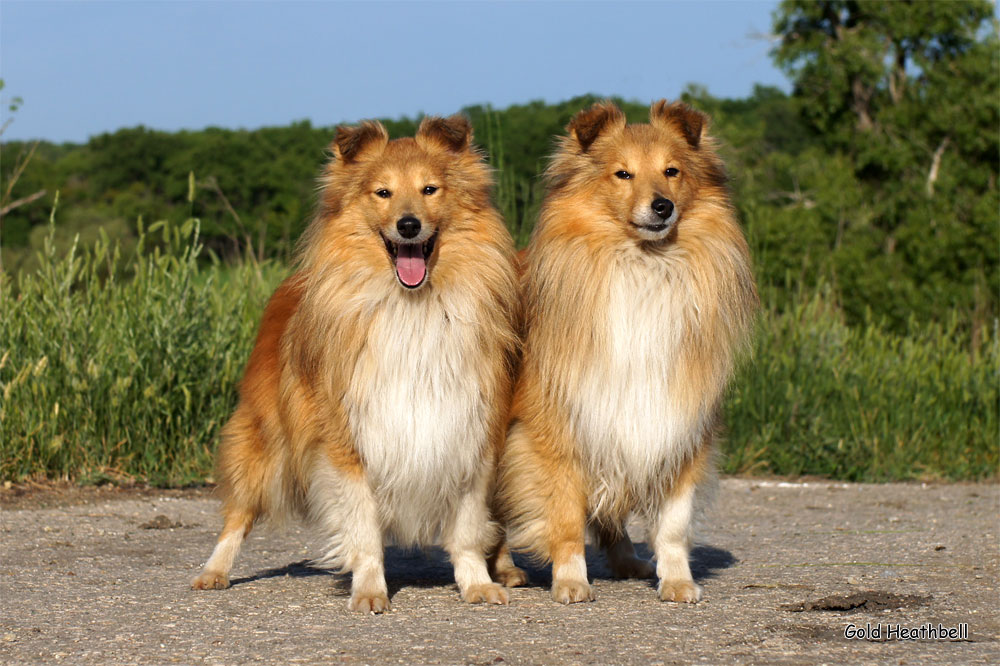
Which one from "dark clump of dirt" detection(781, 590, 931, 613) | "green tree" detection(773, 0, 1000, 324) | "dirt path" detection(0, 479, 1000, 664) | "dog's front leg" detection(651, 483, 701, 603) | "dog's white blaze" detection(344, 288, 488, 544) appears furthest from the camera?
"green tree" detection(773, 0, 1000, 324)

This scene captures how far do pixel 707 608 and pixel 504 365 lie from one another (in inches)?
51.6

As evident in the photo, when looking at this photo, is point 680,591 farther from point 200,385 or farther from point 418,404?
point 200,385

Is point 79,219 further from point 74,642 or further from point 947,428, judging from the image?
point 74,642

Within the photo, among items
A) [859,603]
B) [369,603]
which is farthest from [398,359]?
[859,603]

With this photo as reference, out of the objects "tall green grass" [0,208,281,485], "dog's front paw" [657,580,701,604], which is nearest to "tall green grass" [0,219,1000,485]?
"tall green grass" [0,208,281,485]

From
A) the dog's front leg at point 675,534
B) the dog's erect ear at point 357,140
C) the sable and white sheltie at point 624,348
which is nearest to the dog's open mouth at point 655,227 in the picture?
the sable and white sheltie at point 624,348

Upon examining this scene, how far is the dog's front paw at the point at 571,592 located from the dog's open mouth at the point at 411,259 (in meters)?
1.41

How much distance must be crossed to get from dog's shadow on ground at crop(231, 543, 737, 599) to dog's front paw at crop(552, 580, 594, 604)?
0.53 m

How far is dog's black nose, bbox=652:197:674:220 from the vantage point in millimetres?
4387

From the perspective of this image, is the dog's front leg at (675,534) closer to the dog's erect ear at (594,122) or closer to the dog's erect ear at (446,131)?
the dog's erect ear at (594,122)

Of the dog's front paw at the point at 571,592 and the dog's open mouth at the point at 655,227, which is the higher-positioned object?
the dog's open mouth at the point at 655,227

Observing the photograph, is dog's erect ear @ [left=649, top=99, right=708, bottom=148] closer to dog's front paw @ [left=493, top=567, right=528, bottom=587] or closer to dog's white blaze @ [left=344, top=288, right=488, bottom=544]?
dog's white blaze @ [left=344, top=288, right=488, bottom=544]

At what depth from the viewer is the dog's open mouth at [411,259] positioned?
438 centimetres

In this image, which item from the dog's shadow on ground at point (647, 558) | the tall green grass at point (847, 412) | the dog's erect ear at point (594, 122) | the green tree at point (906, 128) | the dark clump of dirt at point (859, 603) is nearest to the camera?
the dark clump of dirt at point (859, 603)
